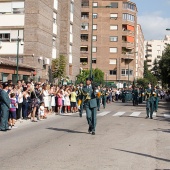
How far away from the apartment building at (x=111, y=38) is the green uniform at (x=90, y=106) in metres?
72.8

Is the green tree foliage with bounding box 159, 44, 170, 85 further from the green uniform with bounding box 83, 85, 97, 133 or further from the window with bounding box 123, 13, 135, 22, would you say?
the window with bounding box 123, 13, 135, 22

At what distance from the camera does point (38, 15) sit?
38.5 m

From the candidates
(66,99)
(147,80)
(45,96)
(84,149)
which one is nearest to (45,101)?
(45,96)

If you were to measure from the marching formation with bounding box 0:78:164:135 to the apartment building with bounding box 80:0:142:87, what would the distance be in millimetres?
61617

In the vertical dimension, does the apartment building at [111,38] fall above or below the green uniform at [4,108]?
above

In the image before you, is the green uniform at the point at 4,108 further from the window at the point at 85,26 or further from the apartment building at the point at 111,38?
the window at the point at 85,26

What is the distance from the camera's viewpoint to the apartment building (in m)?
87.0

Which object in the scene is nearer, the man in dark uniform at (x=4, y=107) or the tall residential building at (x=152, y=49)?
the man in dark uniform at (x=4, y=107)

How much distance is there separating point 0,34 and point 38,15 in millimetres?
4231

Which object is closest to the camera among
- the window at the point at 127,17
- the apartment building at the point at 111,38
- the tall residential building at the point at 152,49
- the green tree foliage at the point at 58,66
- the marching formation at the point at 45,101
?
the marching formation at the point at 45,101

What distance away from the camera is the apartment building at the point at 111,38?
8700 centimetres

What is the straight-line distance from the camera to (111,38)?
8762 centimetres

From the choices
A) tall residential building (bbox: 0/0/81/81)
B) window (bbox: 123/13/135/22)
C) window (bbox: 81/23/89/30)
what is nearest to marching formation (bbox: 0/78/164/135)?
tall residential building (bbox: 0/0/81/81)

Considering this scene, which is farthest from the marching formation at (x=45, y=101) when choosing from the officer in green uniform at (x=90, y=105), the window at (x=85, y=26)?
the window at (x=85, y=26)
